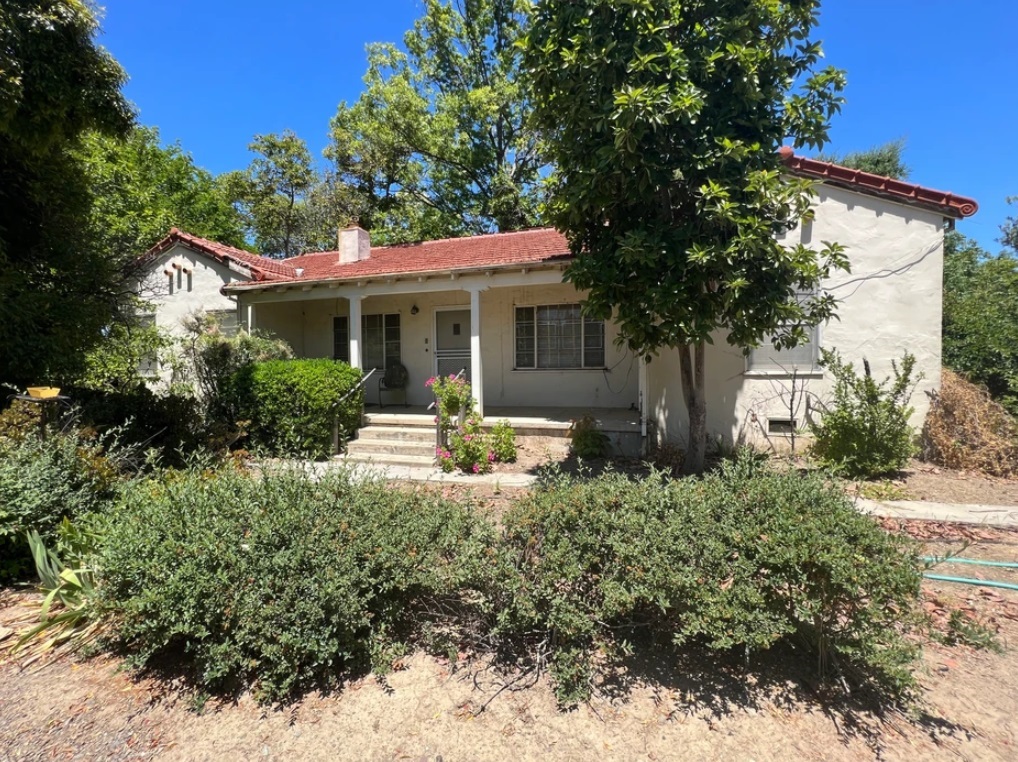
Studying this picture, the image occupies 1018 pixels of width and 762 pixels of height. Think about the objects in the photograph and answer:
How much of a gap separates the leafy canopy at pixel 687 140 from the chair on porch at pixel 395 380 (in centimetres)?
705

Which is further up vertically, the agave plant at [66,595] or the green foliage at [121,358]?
the green foliage at [121,358]

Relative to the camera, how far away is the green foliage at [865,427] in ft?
22.6

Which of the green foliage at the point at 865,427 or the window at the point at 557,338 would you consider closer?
the green foliage at the point at 865,427

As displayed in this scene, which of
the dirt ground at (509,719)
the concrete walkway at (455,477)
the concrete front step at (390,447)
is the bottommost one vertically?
the dirt ground at (509,719)

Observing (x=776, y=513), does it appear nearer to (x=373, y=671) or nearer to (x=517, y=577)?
(x=517, y=577)

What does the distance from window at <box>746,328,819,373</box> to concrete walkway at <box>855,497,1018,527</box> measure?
2.79 metres

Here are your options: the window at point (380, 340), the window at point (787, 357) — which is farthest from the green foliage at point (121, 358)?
the window at point (787, 357)

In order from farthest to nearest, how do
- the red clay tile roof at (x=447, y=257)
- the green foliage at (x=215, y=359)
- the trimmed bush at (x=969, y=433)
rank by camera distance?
the green foliage at (x=215, y=359)
the red clay tile roof at (x=447, y=257)
the trimmed bush at (x=969, y=433)

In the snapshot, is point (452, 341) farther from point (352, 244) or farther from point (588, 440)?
point (588, 440)

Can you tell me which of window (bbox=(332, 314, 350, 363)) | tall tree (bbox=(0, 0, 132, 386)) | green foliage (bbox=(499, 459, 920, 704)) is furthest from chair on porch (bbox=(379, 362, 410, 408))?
green foliage (bbox=(499, 459, 920, 704))

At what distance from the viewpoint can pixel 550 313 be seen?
10922mm

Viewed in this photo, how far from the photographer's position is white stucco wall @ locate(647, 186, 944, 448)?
25.5 feet

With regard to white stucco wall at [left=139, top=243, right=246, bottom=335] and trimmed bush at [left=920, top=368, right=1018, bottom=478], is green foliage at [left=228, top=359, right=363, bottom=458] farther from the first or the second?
trimmed bush at [left=920, top=368, right=1018, bottom=478]

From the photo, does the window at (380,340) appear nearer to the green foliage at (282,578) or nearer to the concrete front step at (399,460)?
the concrete front step at (399,460)
